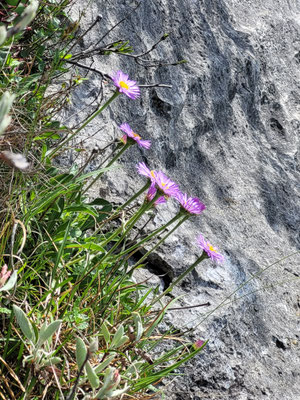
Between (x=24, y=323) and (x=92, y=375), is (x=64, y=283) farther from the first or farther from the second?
(x=92, y=375)

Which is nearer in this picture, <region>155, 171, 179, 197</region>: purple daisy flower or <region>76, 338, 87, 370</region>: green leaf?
<region>76, 338, 87, 370</region>: green leaf

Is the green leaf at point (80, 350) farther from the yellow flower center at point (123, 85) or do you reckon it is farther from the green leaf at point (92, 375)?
the yellow flower center at point (123, 85)

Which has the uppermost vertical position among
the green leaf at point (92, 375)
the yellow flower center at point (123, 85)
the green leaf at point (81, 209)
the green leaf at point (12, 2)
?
the green leaf at point (12, 2)

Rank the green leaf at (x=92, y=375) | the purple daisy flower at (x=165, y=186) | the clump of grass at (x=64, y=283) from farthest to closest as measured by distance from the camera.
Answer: the purple daisy flower at (x=165, y=186), the clump of grass at (x=64, y=283), the green leaf at (x=92, y=375)

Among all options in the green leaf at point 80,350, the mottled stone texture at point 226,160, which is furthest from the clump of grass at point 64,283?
the mottled stone texture at point 226,160

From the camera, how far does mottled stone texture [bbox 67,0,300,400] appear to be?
6.55 feet

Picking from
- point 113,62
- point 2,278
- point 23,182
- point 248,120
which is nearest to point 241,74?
point 248,120

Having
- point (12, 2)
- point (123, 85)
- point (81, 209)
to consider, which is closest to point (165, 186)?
point (81, 209)

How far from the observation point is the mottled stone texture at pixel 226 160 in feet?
6.55

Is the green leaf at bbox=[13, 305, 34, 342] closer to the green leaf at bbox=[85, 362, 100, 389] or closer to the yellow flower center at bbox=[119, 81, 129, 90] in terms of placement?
the green leaf at bbox=[85, 362, 100, 389]

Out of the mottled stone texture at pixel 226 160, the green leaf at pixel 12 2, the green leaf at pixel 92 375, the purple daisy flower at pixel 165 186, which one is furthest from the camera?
the mottled stone texture at pixel 226 160

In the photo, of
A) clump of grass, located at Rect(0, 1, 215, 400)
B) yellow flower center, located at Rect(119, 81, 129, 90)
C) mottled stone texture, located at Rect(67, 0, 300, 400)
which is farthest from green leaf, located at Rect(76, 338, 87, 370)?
yellow flower center, located at Rect(119, 81, 129, 90)

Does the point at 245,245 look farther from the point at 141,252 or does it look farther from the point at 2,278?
the point at 2,278

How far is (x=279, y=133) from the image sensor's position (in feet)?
11.1
